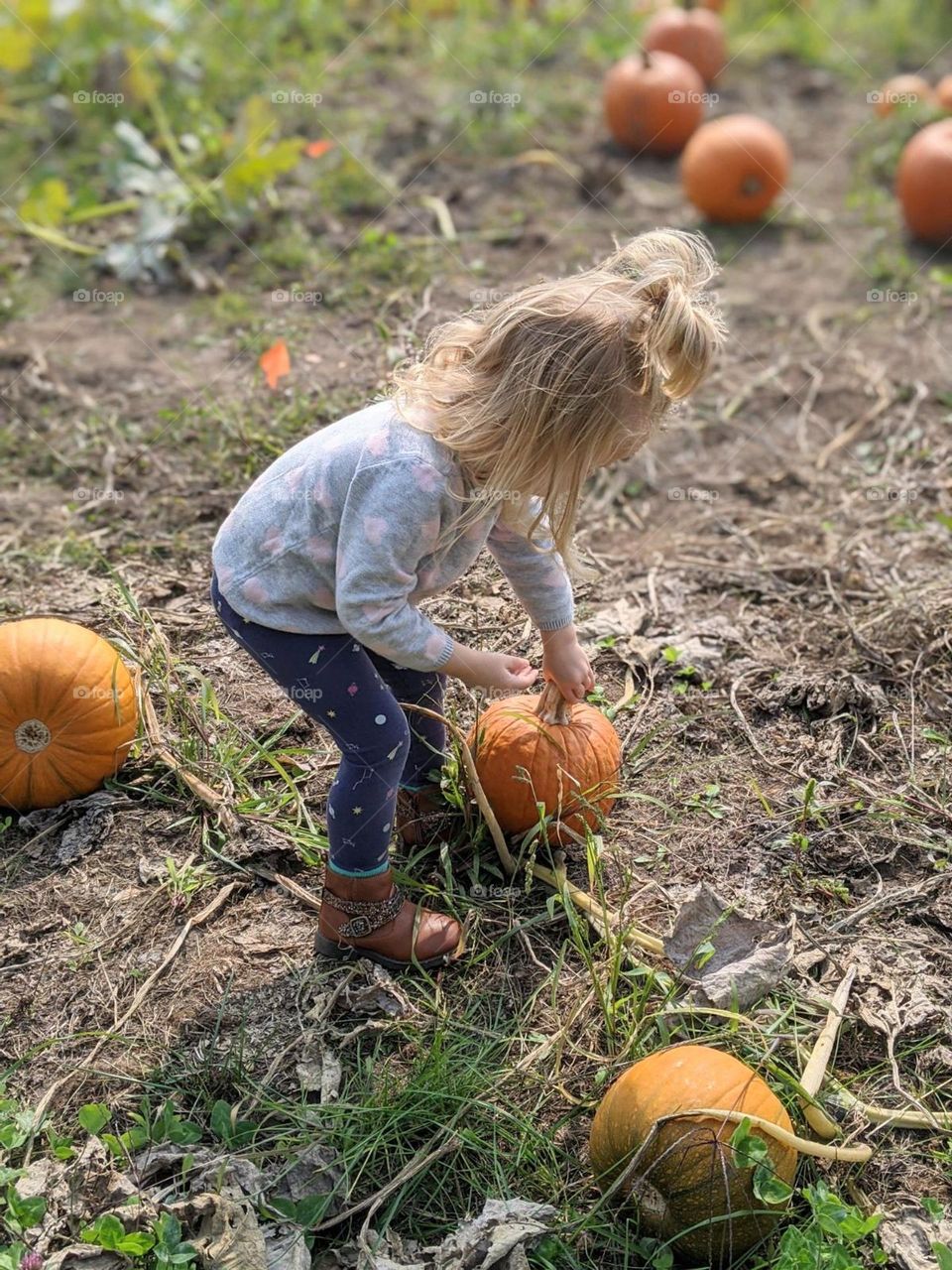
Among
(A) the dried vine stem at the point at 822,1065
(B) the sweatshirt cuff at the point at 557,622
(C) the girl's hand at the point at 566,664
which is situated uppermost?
(B) the sweatshirt cuff at the point at 557,622

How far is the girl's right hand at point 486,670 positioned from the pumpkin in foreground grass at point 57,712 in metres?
1.04

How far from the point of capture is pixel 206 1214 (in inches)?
93.5

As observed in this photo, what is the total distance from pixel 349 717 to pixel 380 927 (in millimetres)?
515

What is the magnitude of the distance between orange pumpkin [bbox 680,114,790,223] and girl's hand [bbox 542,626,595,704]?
3701 mm

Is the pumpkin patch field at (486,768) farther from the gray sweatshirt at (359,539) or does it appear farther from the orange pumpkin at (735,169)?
the gray sweatshirt at (359,539)

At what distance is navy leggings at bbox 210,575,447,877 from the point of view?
260cm

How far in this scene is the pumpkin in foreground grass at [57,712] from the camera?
3.11 metres

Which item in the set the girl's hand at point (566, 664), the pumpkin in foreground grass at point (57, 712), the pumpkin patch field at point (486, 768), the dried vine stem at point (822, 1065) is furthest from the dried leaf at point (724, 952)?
the pumpkin in foreground grass at point (57, 712)

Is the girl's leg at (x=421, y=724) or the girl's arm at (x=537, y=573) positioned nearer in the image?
the girl's arm at (x=537, y=573)

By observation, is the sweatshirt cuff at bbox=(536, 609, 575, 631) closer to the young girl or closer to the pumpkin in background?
the young girl

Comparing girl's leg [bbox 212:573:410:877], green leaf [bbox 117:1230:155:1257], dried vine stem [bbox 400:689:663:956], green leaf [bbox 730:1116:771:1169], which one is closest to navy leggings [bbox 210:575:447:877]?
girl's leg [bbox 212:573:410:877]

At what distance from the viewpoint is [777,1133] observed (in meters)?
2.31

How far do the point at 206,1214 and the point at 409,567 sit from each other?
122 cm

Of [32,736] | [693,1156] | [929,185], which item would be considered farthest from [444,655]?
[929,185]
